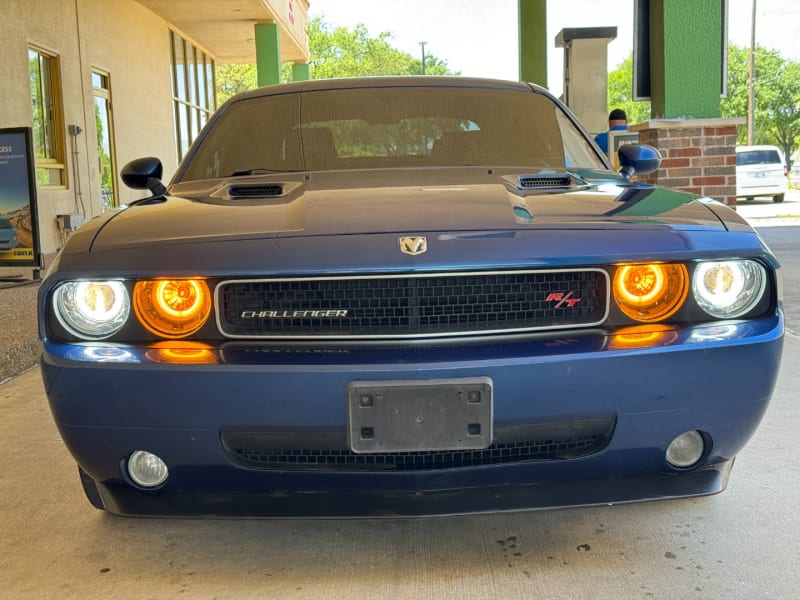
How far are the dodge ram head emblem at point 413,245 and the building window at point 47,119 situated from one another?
10521 mm

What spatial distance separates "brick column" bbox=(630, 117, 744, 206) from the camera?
8.07m

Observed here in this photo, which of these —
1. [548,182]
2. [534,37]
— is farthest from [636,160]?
[534,37]

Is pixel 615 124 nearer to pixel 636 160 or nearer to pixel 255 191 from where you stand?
pixel 636 160

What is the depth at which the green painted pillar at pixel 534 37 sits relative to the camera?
1494 cm

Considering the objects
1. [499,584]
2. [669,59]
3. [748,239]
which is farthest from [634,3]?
[499,584]

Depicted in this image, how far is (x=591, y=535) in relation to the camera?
7.72 ft

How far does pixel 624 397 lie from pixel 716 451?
0.33 metres

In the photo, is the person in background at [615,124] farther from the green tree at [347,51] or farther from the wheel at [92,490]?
the green tree at [347,51]

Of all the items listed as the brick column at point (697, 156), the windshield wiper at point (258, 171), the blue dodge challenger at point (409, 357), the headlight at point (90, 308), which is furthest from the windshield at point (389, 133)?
the brick column at point (697, 156)

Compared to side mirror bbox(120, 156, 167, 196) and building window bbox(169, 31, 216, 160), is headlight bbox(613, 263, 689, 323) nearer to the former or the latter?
side mirror bbox(120, 156, 167, 196)

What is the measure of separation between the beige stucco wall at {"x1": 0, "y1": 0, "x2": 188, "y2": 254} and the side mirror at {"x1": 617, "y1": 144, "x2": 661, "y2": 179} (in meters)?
8.74

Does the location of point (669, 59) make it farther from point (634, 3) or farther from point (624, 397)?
point (624, 397)

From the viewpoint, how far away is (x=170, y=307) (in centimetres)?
204

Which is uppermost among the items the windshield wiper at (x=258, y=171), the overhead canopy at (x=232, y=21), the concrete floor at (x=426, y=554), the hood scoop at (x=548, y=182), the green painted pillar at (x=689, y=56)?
the overhead canopy at (x=232, y=21)
